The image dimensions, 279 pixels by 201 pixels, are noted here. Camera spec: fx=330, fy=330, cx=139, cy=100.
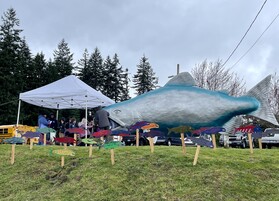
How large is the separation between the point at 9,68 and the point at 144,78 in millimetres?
20834

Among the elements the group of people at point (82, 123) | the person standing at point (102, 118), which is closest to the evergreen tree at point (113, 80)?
the group of people at point (82, 123)

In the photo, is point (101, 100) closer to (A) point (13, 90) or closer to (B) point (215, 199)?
(B) point (215, 199)

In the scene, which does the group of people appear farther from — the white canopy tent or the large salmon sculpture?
the white canopy tent

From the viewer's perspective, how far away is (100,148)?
313 inches

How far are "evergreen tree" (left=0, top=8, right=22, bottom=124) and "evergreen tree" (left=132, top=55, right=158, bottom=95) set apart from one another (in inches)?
740

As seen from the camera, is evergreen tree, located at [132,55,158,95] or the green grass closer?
the green grass

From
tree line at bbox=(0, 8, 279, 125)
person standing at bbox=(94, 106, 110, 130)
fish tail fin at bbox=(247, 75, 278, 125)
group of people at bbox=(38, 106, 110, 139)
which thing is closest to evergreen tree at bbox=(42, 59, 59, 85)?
tree line at bbox=(0, 8, 279, 125)

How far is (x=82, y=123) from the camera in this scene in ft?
47.3

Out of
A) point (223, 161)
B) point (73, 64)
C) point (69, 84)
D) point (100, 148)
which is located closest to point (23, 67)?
point (73, 64)

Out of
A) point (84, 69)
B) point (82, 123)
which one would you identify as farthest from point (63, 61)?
point (82, 123)

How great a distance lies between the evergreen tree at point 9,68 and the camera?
31531 millimetres

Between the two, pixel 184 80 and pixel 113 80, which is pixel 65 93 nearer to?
pixel 184 80

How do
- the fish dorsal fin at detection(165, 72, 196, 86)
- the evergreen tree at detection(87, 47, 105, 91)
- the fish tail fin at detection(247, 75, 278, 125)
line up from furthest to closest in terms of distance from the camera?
the evergreen tree at detection(87, 47, 105, 91) < the fish dorsal fin at detection(165, 72, 196, 86) < the fish tail fin at detection(247, 75, 278, 125)

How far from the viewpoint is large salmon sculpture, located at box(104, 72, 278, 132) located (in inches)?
331
